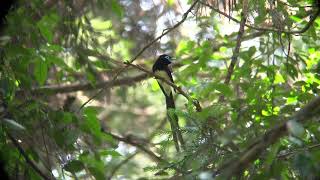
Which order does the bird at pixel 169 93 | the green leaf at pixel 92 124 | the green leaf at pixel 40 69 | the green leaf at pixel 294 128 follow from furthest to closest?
the bird at pixel 169 93
the green leaf at pixel 40 69
the green leaf at pixel 92 124
the green leaf at pixel 294 128

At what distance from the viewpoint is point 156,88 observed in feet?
19.4

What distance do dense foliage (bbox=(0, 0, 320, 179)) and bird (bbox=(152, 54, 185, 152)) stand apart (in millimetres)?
76

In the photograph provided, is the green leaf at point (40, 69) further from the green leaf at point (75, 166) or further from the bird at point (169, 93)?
the bird at point (169, 93)

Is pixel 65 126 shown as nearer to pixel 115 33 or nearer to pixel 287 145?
pixel 287 145

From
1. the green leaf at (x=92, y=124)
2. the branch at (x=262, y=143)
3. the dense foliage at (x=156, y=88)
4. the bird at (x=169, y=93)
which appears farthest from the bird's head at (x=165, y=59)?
the branch at (x=262, y=143)

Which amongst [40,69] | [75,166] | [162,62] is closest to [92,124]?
[75,166]

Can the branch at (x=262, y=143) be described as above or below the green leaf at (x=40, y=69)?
below

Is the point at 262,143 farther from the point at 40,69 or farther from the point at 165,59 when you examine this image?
the point at 165,59

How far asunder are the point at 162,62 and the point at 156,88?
0.56 metres

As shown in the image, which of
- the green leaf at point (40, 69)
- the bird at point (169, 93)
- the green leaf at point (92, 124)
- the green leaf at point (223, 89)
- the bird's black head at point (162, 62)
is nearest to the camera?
the green leaf at point (92, 124)

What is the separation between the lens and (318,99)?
2016mm

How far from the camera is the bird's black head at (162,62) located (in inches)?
251

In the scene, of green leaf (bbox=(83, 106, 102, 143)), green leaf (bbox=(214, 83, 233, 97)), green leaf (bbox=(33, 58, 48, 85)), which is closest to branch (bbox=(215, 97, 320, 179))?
green leaf (bbox=(83, 106, 102, 143))

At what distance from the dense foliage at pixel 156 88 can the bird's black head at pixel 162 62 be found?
13cm
